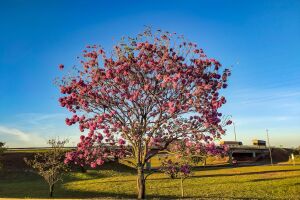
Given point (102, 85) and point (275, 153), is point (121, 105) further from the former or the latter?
point (275, 153)

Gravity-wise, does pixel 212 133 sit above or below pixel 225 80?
below

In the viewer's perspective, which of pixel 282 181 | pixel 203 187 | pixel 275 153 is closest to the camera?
pixel 203 187

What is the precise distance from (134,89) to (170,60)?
3.43m

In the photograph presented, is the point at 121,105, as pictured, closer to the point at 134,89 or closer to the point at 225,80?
the point at 134,89

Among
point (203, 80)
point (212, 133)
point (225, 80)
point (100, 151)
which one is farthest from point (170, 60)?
point (100, 151)

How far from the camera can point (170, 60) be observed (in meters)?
24.2

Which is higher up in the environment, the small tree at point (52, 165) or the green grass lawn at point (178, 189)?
the small tree at point (52, 165)

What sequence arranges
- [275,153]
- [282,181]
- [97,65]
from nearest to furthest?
[97,65] < [282,181] < [275,153]

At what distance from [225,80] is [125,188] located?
2875cm

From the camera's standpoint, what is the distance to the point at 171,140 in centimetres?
2556

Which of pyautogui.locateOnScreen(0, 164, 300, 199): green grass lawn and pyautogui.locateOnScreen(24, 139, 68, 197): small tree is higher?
pyautogui.locateOnScreen(24, 139, 68, 197): small tree

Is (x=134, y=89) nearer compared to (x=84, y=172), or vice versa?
(x=134, y=89)

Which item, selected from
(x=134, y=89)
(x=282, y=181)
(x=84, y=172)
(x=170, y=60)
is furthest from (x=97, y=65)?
(x=84, y=172)

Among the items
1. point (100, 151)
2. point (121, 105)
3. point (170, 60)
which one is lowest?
point (100, 151)
